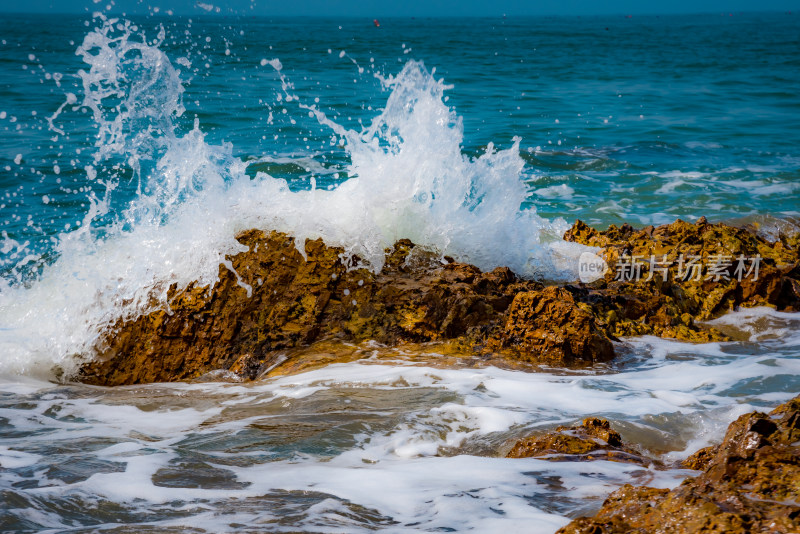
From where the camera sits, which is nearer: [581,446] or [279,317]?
[581,446]

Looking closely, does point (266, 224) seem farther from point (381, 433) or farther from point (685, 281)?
point (685, 281)

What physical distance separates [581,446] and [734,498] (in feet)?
3.32

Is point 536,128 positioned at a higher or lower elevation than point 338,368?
higher

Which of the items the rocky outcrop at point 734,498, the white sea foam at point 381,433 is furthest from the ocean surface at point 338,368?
the rocky outcrop at point 734,498

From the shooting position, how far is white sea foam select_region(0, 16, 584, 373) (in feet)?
14.8

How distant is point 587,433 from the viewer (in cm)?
300

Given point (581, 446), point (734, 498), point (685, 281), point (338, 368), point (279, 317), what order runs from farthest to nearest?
point (685, 281)
point (279, 317)
point (338, 368)
point (581, 446)
point (734, 498)

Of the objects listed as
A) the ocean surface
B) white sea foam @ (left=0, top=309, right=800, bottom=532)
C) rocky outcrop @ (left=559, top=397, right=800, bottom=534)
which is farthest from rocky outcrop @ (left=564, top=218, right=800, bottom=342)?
rocky outcrop @ (left=559, top=397, right=800, bottom=534)

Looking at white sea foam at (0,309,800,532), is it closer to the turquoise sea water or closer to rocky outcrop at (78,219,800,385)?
rocky outcrop at (78,219,800,385)

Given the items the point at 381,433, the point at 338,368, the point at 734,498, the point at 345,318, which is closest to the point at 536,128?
the point at 345,318

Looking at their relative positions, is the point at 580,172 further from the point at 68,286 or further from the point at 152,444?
the point at 152,444

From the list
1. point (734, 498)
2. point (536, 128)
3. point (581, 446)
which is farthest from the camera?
point (536, 128)

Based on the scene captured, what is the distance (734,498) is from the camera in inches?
72.7

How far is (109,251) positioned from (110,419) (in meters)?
1.67
